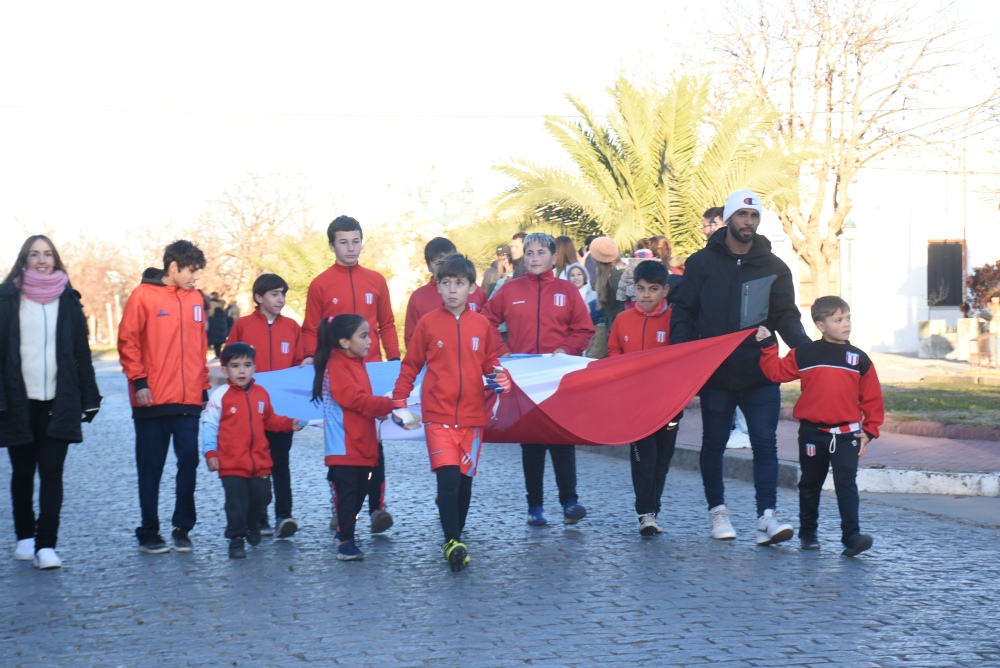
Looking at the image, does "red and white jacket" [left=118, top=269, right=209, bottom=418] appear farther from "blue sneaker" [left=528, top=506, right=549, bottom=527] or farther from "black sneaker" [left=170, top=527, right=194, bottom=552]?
"blue sneaker" [left=528, top=506, right=549, bottom=527]

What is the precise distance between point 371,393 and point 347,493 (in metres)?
0.62

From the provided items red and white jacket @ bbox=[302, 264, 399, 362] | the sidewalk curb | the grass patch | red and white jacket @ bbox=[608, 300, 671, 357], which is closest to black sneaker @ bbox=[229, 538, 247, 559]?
red and white jacket @ bbox=[302, 264, 399, 362]

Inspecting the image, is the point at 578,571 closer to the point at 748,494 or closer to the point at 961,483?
the point at 748,494

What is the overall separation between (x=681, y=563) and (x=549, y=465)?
4.95 m

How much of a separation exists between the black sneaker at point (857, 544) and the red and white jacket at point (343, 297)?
324cm

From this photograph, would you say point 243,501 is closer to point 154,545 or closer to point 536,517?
point 154,545

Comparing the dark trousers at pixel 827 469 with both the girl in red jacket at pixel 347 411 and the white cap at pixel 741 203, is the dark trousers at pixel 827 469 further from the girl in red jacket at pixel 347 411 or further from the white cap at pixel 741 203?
the girl in red jacket at pixel 347 411

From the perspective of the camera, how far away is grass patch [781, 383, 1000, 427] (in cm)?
1290

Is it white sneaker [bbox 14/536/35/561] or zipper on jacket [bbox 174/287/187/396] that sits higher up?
zipper on jacket [bbox 174/287/187/396]

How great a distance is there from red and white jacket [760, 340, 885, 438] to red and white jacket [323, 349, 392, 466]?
2.49m

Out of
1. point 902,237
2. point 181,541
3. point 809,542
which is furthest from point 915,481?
point 902,237

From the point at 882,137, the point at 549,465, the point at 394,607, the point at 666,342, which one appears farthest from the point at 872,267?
the point at 394,607

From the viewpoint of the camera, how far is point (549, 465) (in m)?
11.9

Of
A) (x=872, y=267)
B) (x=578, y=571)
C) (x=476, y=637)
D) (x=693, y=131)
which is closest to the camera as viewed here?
(x=476, y=637)
